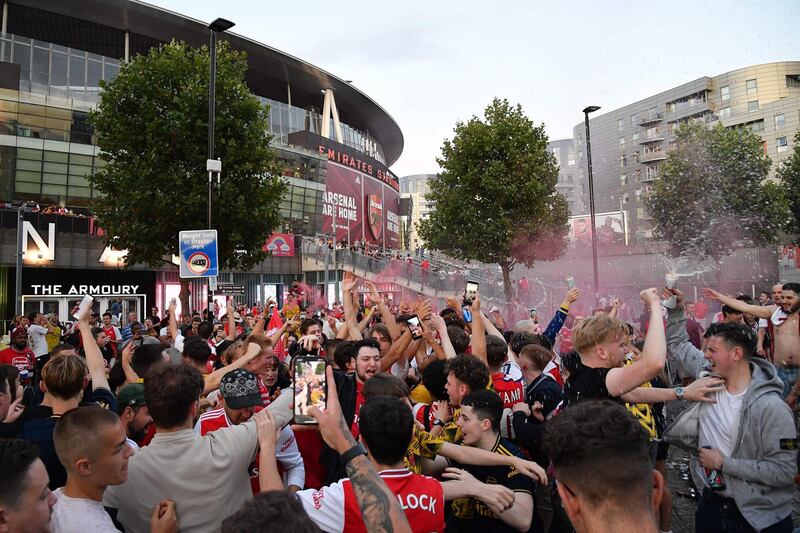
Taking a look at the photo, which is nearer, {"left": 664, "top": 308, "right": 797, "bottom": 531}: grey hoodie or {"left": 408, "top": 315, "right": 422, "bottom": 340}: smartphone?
{"left": 664, "top": 308, "right": 797, "bottom": 531}: grey hoodie

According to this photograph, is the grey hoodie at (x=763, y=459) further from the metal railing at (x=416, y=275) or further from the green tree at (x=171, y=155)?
the metal railing at (x=416, y=275)

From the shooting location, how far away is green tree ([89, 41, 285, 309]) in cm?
1744

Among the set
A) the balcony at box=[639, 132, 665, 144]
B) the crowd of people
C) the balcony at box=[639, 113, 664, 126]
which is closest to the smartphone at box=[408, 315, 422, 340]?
the crowd of people

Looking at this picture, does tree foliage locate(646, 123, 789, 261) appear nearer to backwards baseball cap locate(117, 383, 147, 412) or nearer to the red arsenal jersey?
the red arsenal jersey

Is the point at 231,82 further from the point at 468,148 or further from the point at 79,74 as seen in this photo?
the point at 79,74

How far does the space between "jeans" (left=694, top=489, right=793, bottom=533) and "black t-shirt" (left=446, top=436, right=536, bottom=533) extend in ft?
4.26

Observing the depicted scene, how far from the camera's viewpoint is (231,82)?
59.4 feet

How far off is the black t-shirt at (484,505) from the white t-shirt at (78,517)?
5.65ft

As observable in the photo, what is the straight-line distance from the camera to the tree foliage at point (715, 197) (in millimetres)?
25969

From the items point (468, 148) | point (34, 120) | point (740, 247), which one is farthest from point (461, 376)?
point (34, 120)

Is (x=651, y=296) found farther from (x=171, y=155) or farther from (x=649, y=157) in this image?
(x=649, y=157)

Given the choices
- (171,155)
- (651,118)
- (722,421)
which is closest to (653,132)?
(651,118)

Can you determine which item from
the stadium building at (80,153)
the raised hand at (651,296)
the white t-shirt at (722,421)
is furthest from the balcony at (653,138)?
the white t-shirt at (722,421)

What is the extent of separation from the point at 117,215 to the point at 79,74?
18449mm
